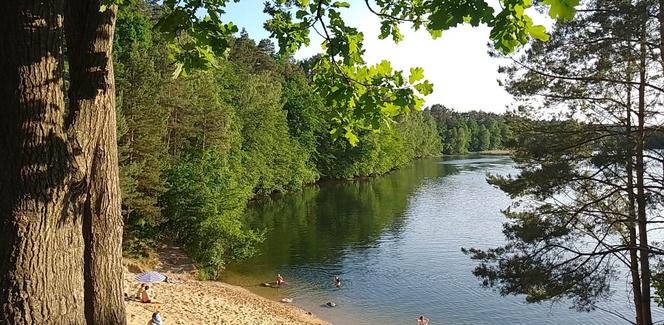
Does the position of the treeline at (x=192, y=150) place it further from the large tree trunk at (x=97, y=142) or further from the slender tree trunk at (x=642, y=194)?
the slender tree trunk at (x=642, y=194)

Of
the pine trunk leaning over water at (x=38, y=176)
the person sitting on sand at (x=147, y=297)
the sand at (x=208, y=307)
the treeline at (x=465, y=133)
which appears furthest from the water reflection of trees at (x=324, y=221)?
the treeline at (x=465, y=133)

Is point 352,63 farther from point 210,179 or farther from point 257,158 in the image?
point 257,158

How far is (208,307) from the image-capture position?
17.7 meters

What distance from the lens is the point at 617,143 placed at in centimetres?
1245

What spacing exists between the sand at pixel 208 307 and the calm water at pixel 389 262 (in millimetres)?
1323

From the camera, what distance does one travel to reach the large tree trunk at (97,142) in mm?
3596

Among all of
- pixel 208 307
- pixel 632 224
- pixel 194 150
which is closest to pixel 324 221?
pixel 194 150

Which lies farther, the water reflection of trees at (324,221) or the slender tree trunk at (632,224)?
the water reflection of trees at (324,221)

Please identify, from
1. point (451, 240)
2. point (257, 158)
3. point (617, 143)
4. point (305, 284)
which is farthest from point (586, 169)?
point (257, 158)

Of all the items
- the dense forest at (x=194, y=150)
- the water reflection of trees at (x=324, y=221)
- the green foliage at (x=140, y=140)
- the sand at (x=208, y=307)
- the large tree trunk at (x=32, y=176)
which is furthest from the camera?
the water reflection of trees at (x=324, y=221)

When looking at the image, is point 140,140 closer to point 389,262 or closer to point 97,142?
point 389,262

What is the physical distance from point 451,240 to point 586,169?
17245mm

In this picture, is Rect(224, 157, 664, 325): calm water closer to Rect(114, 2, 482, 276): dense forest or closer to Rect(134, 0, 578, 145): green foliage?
Rect(114, 2, 482, 276): dense forest

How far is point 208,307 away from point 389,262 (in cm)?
1109
